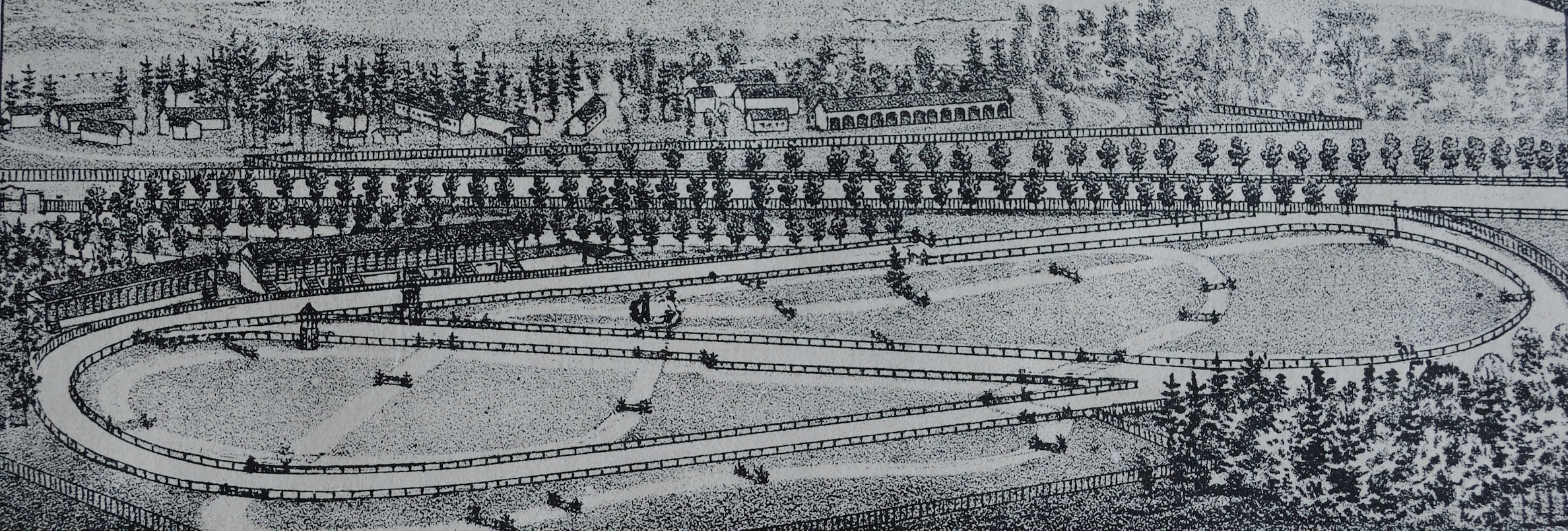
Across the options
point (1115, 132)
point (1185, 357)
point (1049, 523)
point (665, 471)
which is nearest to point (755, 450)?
point (665, 471)

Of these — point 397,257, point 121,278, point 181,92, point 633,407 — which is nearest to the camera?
point 633,407

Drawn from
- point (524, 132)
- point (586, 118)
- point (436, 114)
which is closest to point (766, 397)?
point (586, 118)

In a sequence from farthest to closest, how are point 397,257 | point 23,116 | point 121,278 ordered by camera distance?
point 397,257 → point 23,116 → point 121,278

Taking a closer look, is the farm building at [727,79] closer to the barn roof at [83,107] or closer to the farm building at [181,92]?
the farm building at [181,92]

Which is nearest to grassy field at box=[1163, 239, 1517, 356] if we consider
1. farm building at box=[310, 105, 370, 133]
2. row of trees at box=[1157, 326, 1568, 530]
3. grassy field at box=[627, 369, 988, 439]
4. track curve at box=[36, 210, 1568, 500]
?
track curve at box=[36, 210, 1568, 500]

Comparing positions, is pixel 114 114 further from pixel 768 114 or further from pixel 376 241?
pixel 768 114

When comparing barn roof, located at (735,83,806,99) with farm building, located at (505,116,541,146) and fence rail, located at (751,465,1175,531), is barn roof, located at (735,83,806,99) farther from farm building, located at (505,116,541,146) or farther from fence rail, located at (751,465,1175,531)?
fence rail, located at (751,465,1175,531)
